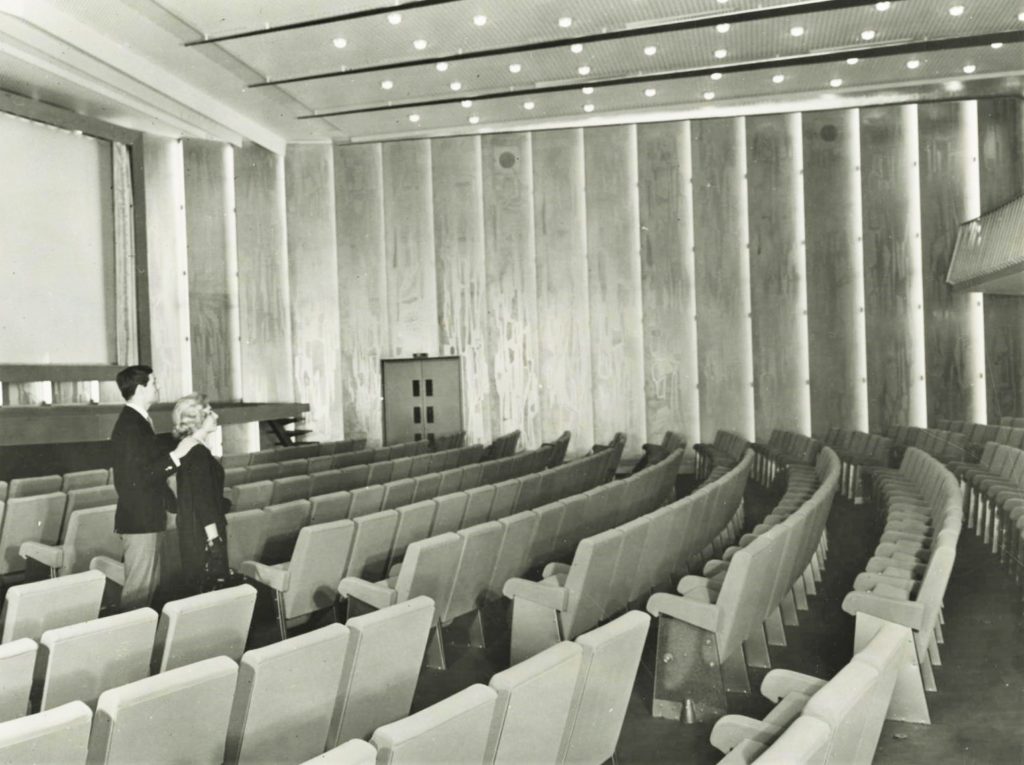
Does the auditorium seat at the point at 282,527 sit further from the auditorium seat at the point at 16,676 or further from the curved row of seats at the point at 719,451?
the curved row of seats at the point at 719,451

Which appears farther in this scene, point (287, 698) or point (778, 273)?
point (778, 273)

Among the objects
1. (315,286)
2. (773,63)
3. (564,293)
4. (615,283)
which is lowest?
(564,293)

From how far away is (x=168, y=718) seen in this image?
1.72 metres

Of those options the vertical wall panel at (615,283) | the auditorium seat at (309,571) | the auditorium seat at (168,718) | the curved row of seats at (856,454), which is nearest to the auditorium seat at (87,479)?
the auditorium seat at (309,571)

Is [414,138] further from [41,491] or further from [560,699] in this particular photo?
[560,699]

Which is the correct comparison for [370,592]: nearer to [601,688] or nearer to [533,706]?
[601,688]

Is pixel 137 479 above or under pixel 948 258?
under

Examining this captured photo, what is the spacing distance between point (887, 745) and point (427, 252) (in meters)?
9.78

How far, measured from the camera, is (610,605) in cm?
348

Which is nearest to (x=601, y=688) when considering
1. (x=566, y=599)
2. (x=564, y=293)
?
(x=566, y=599)

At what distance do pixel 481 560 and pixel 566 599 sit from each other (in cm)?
52

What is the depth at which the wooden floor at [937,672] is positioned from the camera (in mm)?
2707

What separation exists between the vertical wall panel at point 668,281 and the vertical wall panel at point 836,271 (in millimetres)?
1541

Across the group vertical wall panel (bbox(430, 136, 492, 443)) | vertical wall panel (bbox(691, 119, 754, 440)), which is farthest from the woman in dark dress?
vertical wall panel (bbox(691, 119, 754, 440))
